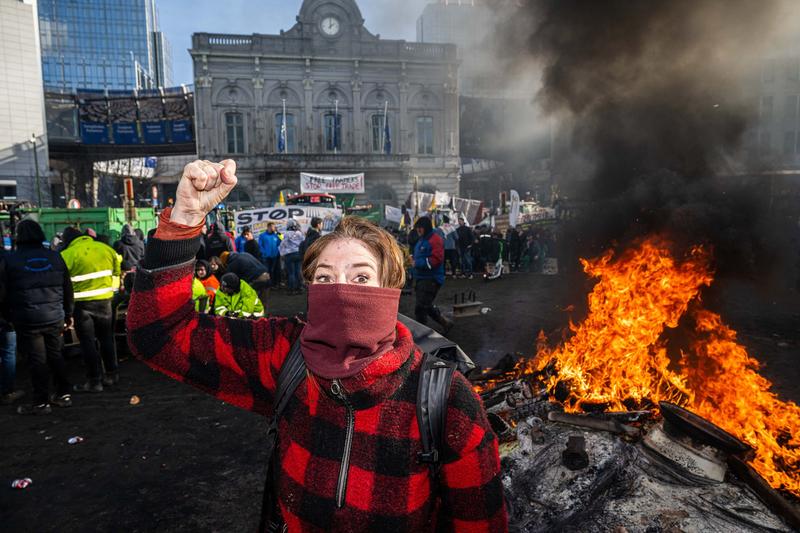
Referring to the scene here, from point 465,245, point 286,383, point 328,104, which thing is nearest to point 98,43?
point 328,104

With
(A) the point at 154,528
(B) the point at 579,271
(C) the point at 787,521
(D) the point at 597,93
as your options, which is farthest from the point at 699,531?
(B) the point at 579,271

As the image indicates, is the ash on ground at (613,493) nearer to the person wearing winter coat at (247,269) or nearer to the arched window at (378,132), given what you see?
the person wearing winter coat at (247,269)

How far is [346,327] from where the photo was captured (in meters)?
1.50

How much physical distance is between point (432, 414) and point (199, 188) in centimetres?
100

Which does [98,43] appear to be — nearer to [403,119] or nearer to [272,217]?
[403,119]

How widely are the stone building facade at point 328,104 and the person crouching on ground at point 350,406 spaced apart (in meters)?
29.1

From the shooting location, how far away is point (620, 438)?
3869 mm

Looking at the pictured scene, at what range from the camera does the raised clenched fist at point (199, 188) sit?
4.75 ft

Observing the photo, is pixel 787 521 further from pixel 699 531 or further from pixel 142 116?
pixel 142 116

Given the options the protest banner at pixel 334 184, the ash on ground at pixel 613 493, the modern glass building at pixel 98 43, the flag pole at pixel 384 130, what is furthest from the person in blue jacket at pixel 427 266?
the modern glass building at pixel 98 43

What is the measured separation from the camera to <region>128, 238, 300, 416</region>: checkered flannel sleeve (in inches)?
59.7

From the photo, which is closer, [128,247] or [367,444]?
[367,444]

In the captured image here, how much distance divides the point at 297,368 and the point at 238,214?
15927 mm

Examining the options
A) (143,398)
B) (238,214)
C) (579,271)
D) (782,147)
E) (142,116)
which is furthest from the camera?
(782,147)
